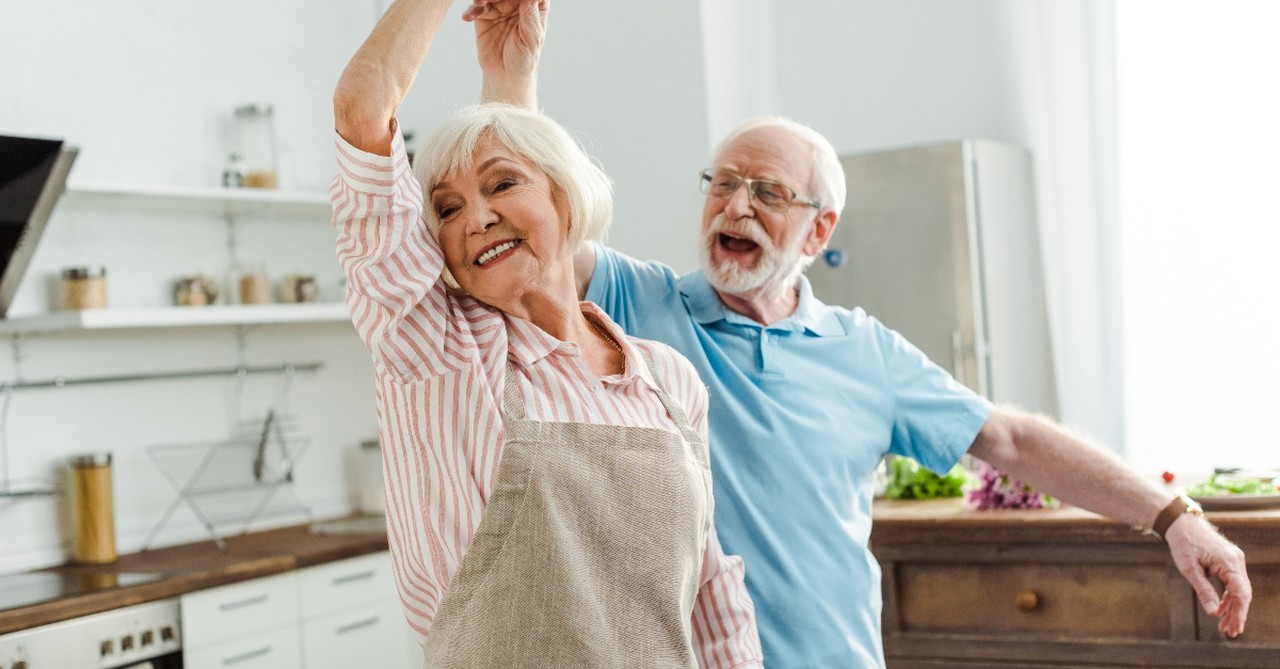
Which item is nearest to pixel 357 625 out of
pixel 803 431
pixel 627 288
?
pixel 627 288

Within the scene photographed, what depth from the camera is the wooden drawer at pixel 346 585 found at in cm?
347

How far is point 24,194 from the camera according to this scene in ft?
10.4

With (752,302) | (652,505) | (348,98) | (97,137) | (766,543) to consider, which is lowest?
(766,543)

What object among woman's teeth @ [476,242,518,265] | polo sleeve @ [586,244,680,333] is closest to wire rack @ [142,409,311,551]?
polo sleeve @ [586,244,680,333]

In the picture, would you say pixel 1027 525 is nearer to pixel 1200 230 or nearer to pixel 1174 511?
pixel 1174 511

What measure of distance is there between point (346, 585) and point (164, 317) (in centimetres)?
88

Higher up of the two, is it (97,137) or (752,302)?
(97,137)

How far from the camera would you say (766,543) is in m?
1.81

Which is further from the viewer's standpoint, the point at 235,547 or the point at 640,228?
the point at 640,228

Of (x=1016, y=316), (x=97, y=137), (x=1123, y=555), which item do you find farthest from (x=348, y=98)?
(x=1016, y=316)

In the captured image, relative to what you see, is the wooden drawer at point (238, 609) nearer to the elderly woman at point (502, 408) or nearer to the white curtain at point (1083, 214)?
the elderly woman at point (502, 408)

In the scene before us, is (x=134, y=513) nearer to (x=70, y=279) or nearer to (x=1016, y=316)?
(x=70, y=279)

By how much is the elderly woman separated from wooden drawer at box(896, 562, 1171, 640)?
5.07 feet

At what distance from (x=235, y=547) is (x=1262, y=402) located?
3.06m
